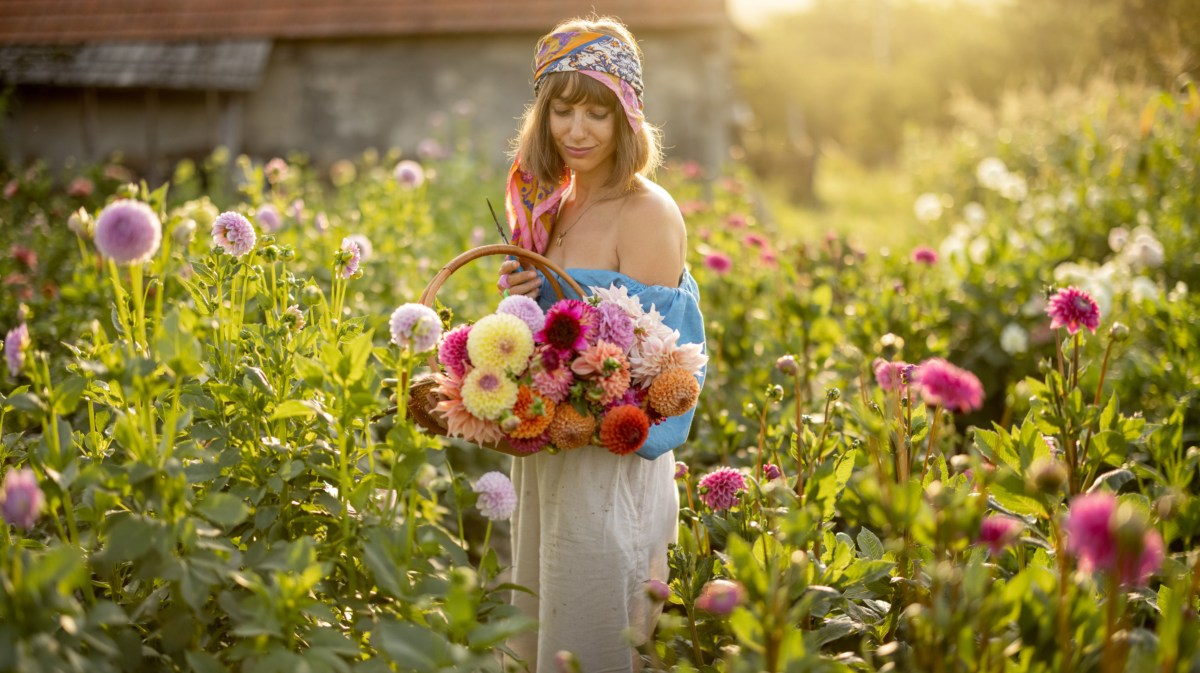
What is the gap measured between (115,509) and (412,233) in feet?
9.09

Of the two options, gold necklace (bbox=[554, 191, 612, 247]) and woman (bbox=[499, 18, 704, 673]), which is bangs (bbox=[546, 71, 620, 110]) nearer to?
woman (bbox=[499, 18, 704, 673])

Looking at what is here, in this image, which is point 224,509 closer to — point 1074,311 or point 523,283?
point 523,283

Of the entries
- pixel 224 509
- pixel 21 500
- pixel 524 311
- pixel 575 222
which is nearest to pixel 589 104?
pixel 575 222

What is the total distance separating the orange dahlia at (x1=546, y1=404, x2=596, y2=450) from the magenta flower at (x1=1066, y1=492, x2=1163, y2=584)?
849mm

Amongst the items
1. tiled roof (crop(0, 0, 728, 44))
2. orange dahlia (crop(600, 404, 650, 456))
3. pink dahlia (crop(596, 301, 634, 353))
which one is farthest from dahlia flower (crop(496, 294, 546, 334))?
tiled roof (crop(0, 0, 728, 44))

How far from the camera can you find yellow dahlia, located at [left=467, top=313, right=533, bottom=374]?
1638mm

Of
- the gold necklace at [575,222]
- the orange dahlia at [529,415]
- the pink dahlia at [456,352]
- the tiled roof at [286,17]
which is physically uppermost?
the tiled roof at [286,17]

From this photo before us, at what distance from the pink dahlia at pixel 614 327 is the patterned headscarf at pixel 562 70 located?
0.58 m

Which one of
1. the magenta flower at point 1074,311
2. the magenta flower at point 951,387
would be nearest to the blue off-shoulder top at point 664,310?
the magenta flower at point 951,387

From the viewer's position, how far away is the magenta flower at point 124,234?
1.44m

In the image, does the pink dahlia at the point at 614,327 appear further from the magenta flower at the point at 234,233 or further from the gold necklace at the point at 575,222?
the magenta flower at the point at 234,233

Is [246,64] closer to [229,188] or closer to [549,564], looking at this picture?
[229,188]

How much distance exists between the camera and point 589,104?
215 centimetres

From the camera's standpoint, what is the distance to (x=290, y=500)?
1842 mm
